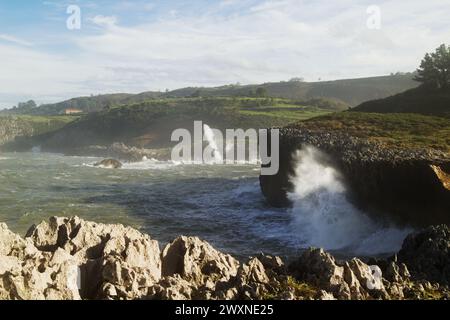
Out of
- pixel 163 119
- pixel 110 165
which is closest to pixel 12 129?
pixel 163 119

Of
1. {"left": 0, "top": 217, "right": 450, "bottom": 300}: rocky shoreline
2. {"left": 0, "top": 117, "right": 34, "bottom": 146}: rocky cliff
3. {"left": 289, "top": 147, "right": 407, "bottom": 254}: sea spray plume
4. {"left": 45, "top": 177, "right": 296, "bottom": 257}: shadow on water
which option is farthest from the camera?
{"left": 0, "top": 117, "right": 34, "bottom": 146}: rocky cliff

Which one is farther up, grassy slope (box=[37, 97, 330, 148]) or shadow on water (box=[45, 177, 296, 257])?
grassy slope (box=[37, 97, 330, 148])

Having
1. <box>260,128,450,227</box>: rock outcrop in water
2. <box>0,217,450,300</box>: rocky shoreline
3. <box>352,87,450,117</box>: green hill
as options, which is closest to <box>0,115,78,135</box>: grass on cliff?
<box>352,87,450,117</box>: green hill

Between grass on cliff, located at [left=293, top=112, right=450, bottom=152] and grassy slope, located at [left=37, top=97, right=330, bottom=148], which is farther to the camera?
grassy slope, located at [left=37, top=97, right=330, bottom=148]

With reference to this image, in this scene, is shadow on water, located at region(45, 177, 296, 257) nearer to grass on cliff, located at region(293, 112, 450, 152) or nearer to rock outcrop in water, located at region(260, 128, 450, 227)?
rock outcrop in water, located at region(260, 128, 450, 227)

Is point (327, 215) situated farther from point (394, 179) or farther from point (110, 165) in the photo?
point (110, 165)
